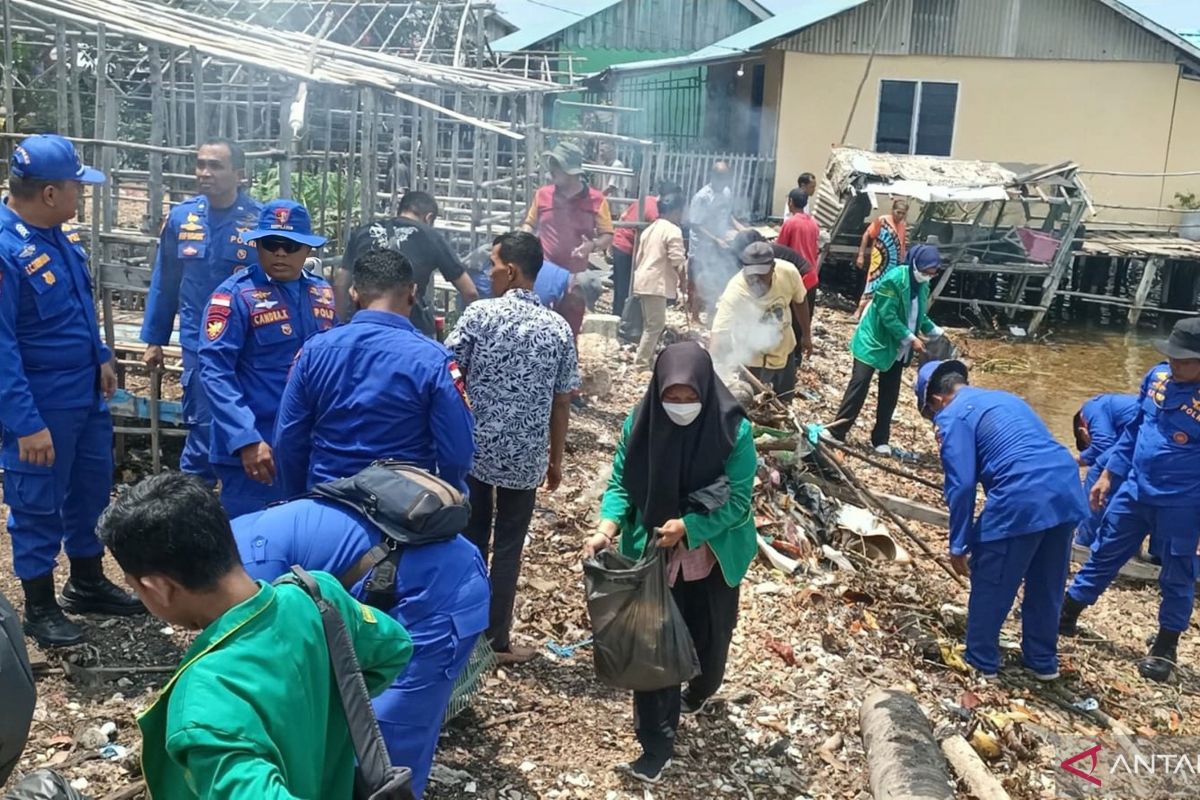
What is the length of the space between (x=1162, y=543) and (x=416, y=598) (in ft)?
14.5

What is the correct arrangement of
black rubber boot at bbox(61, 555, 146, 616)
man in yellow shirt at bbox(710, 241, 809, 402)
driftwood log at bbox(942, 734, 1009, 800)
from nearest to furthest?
driftwood log at bbox(942, 734, 1009, 800)
black rubber boot at bbox(61, 555, 146, 616)
man in yellow shirt at bbox(710, 241, 809, 402)

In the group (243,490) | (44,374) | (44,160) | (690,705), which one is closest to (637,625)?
(690,705)

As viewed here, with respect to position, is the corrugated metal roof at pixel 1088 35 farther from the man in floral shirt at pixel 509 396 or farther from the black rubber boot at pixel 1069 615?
the man in floral shirt at pixel 509 396

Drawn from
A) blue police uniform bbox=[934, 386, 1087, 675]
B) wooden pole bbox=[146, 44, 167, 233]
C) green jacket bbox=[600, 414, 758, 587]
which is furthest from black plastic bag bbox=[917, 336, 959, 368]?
wooden pole bbox=[146, 44, 167, 233]

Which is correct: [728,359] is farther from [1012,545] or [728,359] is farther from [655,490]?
[655,490]

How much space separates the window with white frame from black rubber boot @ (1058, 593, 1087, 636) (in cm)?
1401

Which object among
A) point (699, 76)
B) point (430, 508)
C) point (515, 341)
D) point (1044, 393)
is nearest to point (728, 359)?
point (515, 341)

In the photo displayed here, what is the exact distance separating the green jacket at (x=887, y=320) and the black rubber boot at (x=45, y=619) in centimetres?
596

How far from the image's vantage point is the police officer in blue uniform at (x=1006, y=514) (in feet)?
16.2

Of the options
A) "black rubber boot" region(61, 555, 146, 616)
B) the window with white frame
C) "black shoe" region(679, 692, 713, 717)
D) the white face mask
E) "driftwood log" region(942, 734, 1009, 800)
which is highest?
the window with white frame

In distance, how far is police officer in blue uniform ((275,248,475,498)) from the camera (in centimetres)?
323

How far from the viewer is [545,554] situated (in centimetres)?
580

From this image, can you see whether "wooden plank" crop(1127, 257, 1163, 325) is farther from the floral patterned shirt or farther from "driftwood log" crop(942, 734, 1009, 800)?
the floral patterned shirt

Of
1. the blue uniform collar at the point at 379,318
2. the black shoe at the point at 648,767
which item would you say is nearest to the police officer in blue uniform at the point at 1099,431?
the black shoe at the point at 648,767
